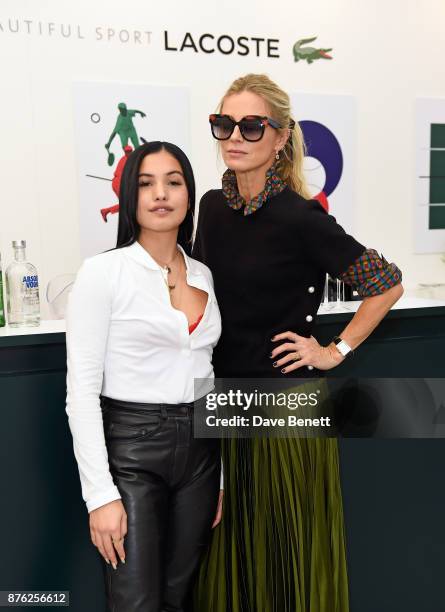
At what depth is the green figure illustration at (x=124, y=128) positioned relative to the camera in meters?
3.20

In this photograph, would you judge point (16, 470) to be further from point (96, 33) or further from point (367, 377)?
point (96, 33)

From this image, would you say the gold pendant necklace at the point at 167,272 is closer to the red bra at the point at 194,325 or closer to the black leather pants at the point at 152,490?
the red bra at the point at 194,325

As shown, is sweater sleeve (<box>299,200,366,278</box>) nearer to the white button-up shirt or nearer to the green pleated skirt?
the white button-up shirt

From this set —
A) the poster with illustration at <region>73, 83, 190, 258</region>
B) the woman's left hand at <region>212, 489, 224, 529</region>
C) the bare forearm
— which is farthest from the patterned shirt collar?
the poster with illustration at <region>73, 83, 190, 258</region>

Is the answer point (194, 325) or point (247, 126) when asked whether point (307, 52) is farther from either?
point (194, 325)

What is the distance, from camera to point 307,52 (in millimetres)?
3586

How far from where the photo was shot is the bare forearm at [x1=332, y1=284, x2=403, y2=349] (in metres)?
1.70

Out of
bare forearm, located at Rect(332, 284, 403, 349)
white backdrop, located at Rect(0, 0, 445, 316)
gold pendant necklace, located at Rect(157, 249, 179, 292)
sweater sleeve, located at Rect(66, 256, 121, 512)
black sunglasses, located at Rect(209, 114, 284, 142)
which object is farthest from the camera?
white backdrop, located at Rect(0, 0, 445, 316)

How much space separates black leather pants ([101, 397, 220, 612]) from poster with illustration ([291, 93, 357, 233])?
2.43m

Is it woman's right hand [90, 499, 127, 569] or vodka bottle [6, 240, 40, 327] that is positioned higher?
vodka bottle [6, 240, 40, 327]

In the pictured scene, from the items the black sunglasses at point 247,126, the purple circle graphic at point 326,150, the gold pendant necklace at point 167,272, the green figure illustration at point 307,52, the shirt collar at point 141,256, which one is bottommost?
the gold pendant necklace at point 167,272

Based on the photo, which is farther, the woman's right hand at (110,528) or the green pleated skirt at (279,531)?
the green pleated skirt at (279,531)

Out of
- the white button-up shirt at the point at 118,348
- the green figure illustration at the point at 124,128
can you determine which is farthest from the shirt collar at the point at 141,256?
the green figure illustration at the point at 124,128

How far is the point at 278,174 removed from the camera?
1.70 meters
